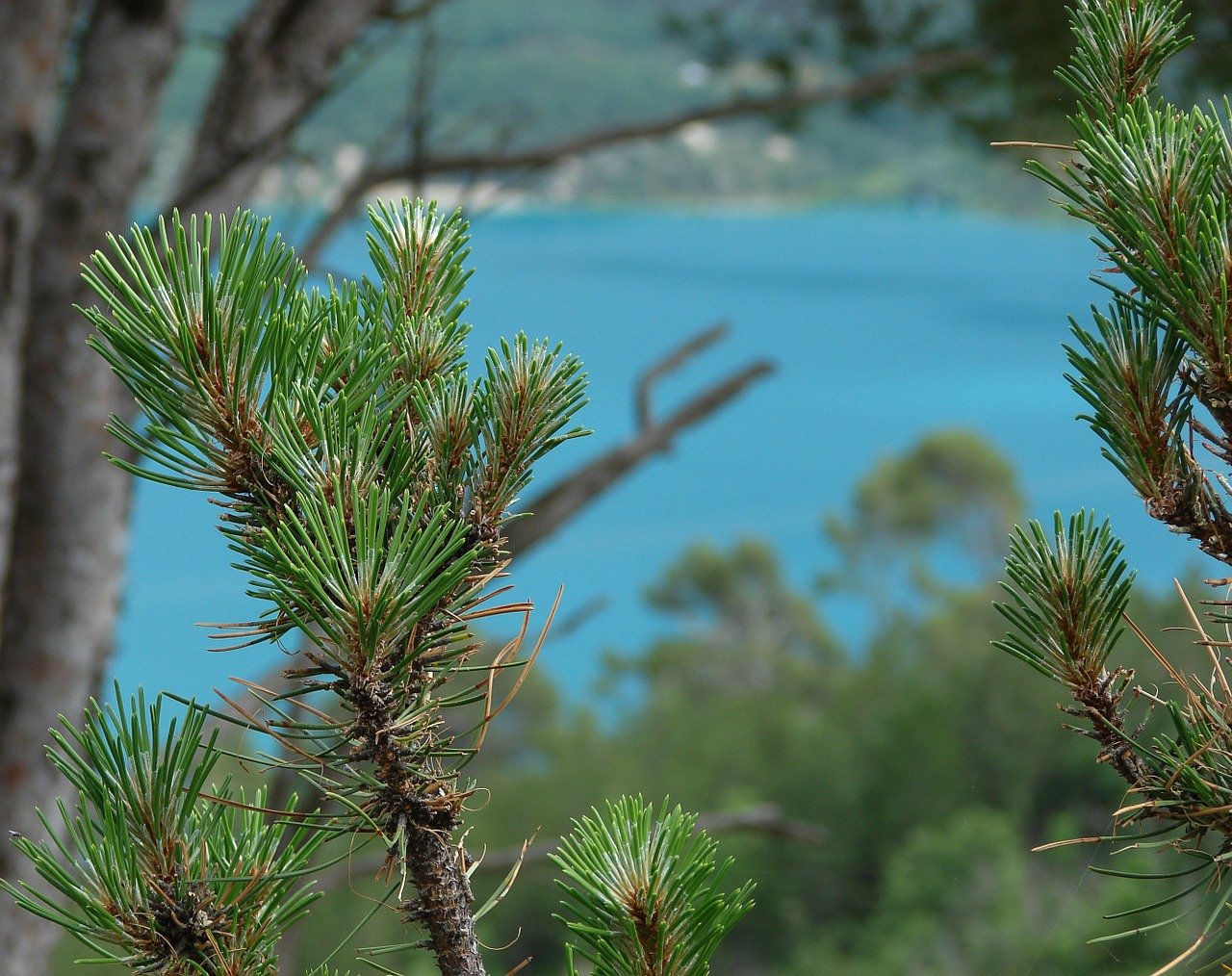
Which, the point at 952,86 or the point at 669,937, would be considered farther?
the point at 952,86

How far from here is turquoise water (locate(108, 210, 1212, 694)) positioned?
9.74 metres

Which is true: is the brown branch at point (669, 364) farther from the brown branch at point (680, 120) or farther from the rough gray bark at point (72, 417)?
the rough gray bark at point (72, 417)

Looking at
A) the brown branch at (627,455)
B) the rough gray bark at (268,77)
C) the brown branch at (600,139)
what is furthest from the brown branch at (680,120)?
the brown branch at (627,455)

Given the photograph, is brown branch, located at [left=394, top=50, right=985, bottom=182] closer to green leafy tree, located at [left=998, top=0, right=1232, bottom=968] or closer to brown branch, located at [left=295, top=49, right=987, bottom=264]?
brown branch, located at [left=295, top=49, right=987, bottom=264]

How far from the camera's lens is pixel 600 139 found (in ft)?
7.36

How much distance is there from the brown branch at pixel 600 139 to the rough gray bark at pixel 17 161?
599 millimetres

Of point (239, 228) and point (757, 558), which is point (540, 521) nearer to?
point (239, 228)

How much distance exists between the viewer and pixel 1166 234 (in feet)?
1.02

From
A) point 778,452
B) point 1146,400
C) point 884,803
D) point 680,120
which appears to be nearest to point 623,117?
point 884,803

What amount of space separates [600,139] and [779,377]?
9051mm

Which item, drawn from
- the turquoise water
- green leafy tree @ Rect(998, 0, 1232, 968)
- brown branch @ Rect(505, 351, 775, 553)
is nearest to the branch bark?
brown branch @ Rect(505, 351, 775, 553)

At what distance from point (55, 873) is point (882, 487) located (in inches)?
345

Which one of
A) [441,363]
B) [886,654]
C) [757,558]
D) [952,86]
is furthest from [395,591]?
[757,558]

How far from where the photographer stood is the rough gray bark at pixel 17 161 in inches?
52.7
